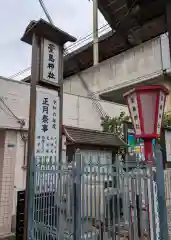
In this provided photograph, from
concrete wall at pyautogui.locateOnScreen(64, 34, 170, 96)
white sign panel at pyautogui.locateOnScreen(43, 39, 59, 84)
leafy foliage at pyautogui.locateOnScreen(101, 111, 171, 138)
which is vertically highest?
concrete wall at pyautogui.locateOnScreen(64, 34, 170, 96)

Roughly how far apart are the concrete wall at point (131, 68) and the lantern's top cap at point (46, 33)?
23.9 feet

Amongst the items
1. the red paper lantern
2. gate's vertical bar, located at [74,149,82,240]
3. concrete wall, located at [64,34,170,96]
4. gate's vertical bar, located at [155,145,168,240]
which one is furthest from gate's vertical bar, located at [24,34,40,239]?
concrete wall, located at [64,34,170,96]

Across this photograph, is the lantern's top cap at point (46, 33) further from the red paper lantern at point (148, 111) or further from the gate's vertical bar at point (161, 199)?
the gate's vertical bar at point (161, 199)

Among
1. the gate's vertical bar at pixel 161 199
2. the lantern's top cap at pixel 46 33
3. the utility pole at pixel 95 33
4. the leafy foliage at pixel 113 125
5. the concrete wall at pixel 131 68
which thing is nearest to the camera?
the gate's vertical bar at pixel 161 199

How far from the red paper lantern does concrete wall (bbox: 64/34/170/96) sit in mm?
8962

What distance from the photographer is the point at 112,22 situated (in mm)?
16625

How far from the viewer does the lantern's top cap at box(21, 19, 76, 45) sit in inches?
211

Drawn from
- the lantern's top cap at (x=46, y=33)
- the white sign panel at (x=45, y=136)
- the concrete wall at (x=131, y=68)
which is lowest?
the white sign panel at (x=45, y=136)

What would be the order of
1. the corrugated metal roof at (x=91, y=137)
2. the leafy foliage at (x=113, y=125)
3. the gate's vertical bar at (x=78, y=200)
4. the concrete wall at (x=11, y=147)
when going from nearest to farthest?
the gate's vertical bar at (x=78, y=200) < the concrete wall at (x=11, y=147) < the corrugated metal roof at (x=91, y=137) < the leafy foliage at (x=113, y=125)

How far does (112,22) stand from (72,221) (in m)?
15.6

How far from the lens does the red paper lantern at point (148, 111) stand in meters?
3.26

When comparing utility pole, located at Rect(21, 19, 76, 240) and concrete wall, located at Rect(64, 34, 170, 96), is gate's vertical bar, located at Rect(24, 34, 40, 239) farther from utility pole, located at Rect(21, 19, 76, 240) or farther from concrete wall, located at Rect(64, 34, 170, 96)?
concrete wall, located at Rect(64, 34, 170, 96)

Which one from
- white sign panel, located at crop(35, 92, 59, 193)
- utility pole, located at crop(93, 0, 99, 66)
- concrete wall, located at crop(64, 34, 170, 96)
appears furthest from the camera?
utility pole, located at crop(93, 0, 99, 66)

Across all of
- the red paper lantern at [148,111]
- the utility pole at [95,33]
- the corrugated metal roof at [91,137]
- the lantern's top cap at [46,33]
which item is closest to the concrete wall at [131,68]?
the utility pole at [95,33]
